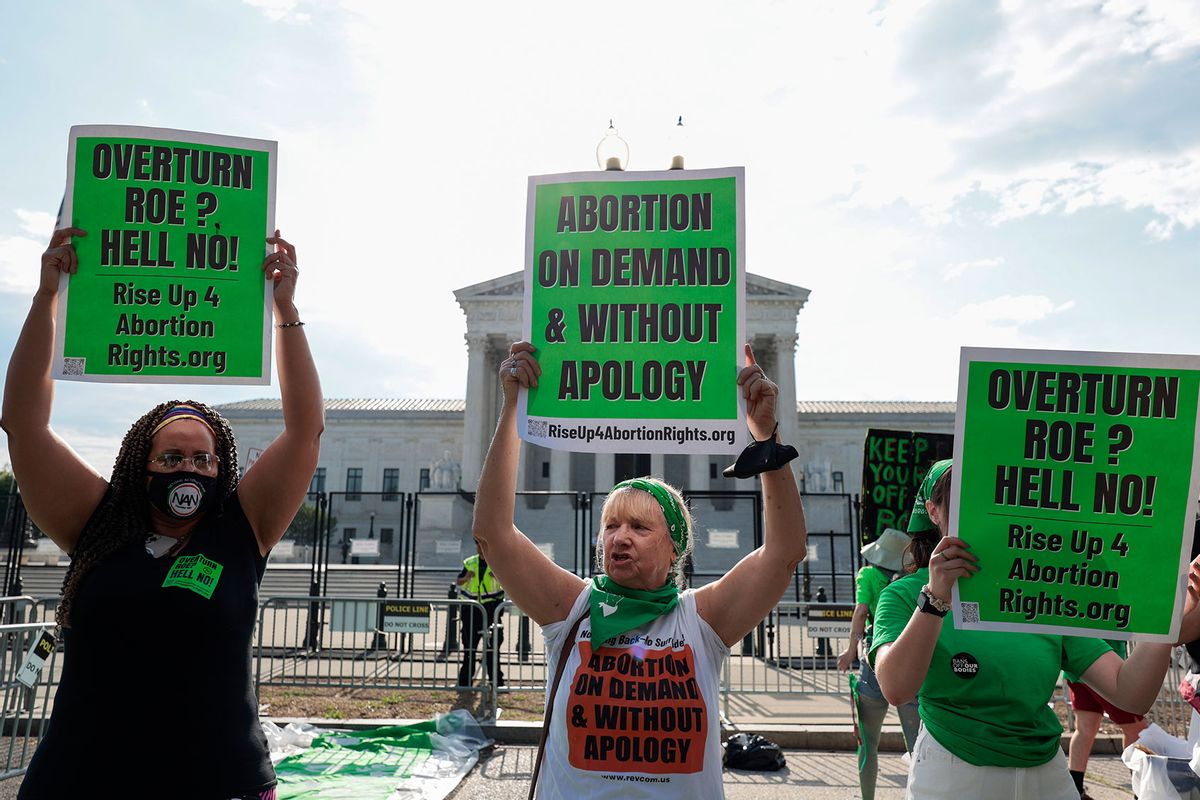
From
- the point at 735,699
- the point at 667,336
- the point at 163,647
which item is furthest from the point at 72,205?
the point at 735,699

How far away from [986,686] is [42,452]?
2996 mm

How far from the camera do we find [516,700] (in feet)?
34.6

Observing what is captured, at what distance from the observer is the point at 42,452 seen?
2615 mm

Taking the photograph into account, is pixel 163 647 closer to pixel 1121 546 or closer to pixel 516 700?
pixel 1121 546

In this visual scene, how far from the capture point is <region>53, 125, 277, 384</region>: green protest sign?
9.91ft

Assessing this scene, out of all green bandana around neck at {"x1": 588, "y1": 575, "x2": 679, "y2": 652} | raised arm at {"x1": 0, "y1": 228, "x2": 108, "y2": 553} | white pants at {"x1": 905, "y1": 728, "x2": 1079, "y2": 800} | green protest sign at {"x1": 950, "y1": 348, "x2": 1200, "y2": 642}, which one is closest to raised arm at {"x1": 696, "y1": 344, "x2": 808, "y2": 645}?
green bandana around neck at {"x1": 588, "y1": 575, "x2": 679, "y2": 652}

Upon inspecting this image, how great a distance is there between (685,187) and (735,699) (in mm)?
9484

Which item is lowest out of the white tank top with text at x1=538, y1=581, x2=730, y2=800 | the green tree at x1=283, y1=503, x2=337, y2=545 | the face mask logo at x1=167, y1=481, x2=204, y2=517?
the green tree at x1=283, y1=503, x2=337, y2=545

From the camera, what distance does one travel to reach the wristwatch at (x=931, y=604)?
8.36 ft

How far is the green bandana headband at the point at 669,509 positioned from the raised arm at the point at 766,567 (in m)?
0.19

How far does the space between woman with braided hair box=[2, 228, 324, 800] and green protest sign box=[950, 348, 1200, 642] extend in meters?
2.06

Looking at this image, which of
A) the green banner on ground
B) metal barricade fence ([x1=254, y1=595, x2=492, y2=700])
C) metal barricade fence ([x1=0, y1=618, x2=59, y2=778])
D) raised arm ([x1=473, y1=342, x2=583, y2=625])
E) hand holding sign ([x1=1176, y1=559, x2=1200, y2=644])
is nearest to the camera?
raised arm ([x1=473, y1=342, x2=583, y2=625])

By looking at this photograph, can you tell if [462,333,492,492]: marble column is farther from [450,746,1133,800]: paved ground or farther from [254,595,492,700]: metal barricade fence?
[450,746,1133,800]: paved ground

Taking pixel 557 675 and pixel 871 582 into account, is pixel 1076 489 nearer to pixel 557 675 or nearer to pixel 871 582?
pixel 557 675
